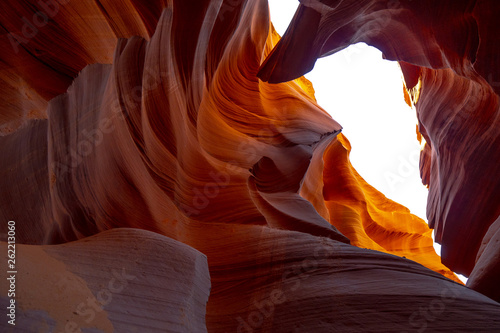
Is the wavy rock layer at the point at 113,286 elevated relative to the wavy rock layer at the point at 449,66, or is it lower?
lower

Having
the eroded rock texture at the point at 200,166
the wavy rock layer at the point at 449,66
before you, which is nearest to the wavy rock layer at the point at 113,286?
the eroded rock texture at the point at 200,166

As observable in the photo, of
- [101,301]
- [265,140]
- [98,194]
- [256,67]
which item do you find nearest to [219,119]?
[265,140]

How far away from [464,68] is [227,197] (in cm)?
237

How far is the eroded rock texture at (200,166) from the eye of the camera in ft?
6.60

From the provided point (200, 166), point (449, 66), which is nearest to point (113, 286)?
point (200, 166)

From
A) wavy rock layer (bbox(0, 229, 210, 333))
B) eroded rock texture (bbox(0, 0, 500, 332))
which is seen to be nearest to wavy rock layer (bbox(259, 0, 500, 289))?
eroded rock texture (bbox(0, 0, 500, 332))

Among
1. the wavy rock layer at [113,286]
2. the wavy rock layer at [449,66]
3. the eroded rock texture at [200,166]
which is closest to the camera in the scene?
the wavy rock layer at [113,286]

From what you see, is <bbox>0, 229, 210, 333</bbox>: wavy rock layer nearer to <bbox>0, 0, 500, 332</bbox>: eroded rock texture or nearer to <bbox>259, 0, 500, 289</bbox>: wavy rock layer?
<bbox>0, 0, 500, 332</bbox>: eroded rock texture

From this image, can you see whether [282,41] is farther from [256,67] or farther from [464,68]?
[464,68]

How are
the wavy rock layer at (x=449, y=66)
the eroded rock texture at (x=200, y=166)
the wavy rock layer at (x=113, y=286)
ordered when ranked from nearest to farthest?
the wavy rock layer at (x=113, y=286)
the eroded rock texture at (x=200, y=166)
the wavy rock layer at (x=449, y=66)

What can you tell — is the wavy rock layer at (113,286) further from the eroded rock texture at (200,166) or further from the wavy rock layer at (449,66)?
the wavy rock layer at (449,66)

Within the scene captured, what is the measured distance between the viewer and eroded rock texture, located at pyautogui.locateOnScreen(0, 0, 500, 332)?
2.01 metres

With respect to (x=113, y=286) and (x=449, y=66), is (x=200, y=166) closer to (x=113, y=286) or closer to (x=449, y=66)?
(x=113, y=286)

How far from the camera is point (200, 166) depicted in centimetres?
326
